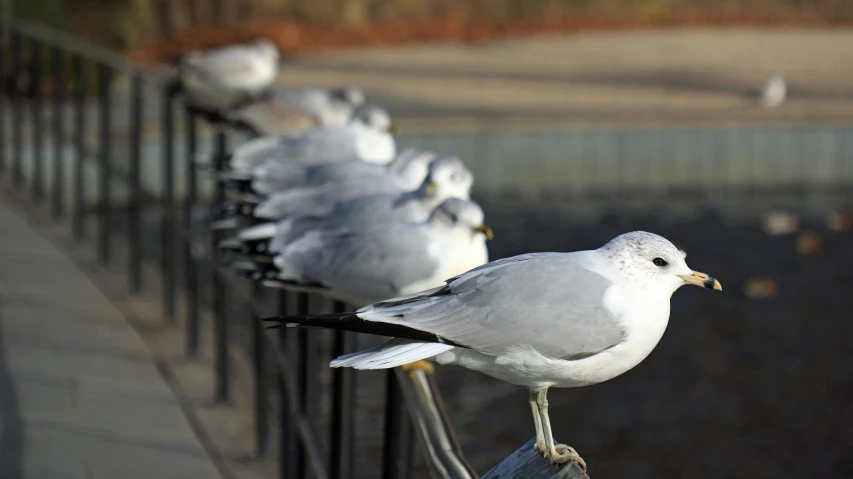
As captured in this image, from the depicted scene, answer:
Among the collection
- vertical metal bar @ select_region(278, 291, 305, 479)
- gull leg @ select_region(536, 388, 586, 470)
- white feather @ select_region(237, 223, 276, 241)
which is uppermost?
white feather @ select_region(237, 223, 276, 241)

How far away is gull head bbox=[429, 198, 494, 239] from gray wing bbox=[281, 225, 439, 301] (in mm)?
54

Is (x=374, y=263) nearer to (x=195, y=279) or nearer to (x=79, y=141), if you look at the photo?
(x=195, y=279)

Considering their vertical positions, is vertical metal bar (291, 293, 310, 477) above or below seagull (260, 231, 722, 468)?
below

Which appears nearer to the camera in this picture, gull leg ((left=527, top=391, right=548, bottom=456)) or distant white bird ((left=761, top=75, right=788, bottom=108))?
gull leg ((left=527, top=391, right=548, bottom=456))

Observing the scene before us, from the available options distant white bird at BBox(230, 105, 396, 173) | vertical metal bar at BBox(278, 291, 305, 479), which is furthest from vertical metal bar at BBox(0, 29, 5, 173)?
vertical metal bar at BBox(278, 291, 305, 479)

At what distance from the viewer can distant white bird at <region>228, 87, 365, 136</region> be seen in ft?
16.4

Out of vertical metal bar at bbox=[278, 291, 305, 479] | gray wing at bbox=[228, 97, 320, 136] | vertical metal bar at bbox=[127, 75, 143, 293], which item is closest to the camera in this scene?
vertical metal bar at bbox=[278, 291, 305, 479]

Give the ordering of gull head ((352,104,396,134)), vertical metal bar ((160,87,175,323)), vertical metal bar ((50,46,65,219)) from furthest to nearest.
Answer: vertical metal bar ((50,46,65,219))
vertical metal bar ((160,87,175,323))
gull head ((352,104,396,134))

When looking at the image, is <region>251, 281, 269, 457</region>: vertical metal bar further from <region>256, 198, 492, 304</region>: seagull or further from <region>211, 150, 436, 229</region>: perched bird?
<region>256, 198, 492, 304</region>: seagull

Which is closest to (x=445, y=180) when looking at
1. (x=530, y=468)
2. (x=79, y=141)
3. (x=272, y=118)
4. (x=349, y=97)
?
(x=272, y=118)

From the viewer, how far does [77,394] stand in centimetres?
482

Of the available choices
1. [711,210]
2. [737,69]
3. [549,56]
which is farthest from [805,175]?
[549,56]

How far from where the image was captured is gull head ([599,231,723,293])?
228 centimetres

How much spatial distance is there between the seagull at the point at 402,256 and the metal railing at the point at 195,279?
0.53 ft
